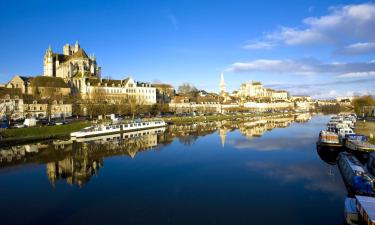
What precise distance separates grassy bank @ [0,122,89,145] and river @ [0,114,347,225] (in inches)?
162

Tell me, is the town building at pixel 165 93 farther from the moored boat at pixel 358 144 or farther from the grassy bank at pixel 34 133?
the moored boat at pixel 358 144

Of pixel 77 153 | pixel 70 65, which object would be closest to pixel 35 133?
pixel 77 153

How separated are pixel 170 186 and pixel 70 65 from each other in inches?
3102

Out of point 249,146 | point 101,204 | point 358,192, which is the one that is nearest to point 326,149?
point 249,146

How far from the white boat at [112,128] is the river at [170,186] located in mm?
8911

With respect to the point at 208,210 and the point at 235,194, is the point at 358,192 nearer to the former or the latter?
the point at 235,194

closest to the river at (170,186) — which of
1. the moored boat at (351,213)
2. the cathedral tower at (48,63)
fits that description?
the moored boat at (351,213)

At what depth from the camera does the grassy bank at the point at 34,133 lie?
34672mm

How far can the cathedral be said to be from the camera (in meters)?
87.2

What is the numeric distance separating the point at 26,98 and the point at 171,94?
64.3 m

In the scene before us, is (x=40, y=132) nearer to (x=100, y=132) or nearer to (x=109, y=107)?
(x=100, y=132)

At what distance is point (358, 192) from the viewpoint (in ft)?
45.2

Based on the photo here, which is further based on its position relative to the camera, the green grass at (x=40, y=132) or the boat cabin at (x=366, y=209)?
the green grass at (x=40, y=132)

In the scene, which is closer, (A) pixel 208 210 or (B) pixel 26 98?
(A) pixel 208 210
